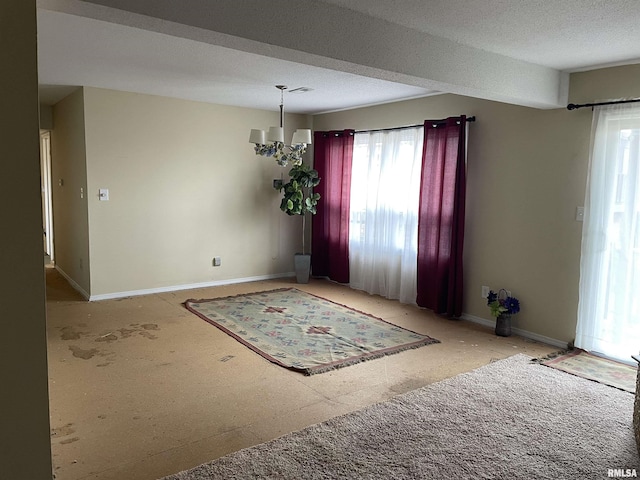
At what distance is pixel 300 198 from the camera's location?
654 centimetres

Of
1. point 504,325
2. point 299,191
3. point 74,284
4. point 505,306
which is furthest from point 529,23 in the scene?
point 74,284

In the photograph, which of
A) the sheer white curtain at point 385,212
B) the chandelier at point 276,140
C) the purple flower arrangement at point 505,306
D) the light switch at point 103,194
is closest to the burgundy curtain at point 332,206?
the sheer white curtain at point 385,212

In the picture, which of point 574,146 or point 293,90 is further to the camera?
point 293,90

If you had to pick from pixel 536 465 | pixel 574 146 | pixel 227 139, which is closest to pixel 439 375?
pixel 536 465

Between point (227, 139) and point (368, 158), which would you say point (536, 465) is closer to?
point (368, 158)

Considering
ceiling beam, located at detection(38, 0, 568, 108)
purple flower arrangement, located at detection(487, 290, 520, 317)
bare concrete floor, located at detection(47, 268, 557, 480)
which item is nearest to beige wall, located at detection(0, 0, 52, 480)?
ceiling beam, located at detection(38, 0, 568, 108)

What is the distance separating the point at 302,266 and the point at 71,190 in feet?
10.3

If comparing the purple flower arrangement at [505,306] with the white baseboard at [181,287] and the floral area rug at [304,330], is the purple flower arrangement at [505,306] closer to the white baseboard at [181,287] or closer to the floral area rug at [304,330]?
the floral area rug at [304,330]

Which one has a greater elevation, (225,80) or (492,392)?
(225,80)

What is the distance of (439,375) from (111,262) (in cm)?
403

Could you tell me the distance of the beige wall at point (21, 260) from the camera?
4.50 ft

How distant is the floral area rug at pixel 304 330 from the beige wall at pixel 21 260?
2.34 m

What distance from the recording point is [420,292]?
543 cm

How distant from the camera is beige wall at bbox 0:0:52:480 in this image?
1.37 m
